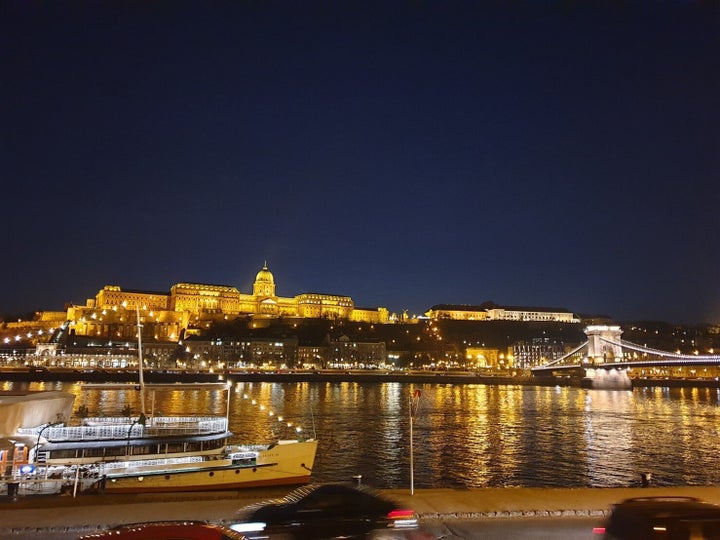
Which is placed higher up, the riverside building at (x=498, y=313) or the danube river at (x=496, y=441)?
the riverside building at (x=498, y=313)

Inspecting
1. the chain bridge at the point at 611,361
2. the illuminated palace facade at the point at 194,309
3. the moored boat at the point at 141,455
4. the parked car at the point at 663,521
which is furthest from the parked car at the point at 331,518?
the illuminated palace facade at the point at 194,309

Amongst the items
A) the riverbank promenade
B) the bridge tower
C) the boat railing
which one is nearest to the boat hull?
the boat railing

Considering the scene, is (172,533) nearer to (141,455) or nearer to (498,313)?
(141,455)

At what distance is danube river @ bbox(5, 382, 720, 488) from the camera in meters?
22.9

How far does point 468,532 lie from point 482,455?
2102 cm

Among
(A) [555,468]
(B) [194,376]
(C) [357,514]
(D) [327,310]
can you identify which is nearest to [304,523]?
(C) [357,514]

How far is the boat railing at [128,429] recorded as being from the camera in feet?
55.1

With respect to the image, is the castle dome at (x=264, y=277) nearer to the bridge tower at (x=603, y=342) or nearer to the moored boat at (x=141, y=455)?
the bridge tower at (x=603, y=342)

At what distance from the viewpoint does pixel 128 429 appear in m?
17.8

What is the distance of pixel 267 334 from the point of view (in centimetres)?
13362

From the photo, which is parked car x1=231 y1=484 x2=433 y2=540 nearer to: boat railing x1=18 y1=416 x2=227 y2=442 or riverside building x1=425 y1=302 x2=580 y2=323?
boat railing x1=18 y1=416 x2=227 y2=442

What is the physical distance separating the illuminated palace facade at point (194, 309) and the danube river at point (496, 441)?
93.6 m

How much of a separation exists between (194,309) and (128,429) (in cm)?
14312

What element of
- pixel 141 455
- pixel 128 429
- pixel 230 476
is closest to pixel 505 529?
pixel 230 476
